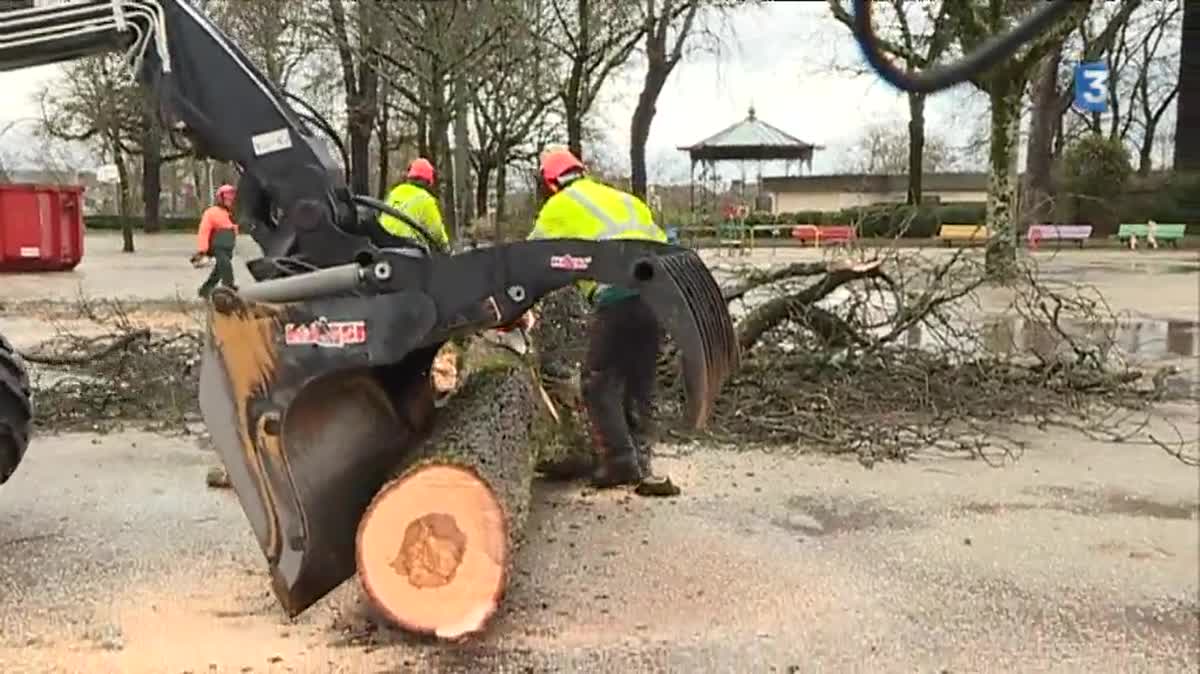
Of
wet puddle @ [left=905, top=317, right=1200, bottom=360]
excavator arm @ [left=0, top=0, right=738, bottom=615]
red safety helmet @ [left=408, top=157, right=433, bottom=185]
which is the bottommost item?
wet puddle @ [left=905, top=317, right=1200, bottom=360]

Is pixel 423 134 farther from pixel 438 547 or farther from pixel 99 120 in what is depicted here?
pixel 438 547

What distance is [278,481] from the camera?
4.32m

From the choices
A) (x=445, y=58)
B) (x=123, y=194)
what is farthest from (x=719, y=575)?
(x=123, y=194)

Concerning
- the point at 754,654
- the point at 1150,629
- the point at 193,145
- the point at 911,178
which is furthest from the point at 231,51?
the point at 911,178

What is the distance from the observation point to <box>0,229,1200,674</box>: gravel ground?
14.2ft

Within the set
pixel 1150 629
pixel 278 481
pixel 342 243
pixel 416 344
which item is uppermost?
pixel 342 243

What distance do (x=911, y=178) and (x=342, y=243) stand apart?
35372 mm

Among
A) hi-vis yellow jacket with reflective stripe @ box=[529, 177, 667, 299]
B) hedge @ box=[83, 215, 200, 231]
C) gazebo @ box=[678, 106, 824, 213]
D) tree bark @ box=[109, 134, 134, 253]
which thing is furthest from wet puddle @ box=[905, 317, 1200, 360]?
hedge @ box=[83, 215, 200, 231]

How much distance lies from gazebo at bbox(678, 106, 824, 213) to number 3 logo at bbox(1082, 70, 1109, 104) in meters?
39.9

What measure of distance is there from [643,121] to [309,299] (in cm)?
2352

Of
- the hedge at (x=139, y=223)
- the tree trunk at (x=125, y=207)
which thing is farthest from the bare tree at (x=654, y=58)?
the hedge at (x=139, y=223)

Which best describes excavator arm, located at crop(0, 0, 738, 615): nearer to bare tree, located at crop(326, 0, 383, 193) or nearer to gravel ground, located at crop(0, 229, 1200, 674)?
gravel ground, located at crop(0, 229, 1200, 674)

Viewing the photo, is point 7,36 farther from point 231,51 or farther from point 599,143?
point 599,143

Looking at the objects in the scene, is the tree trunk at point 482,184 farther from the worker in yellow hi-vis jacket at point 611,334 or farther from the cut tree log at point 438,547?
the cut tree log at point 438,547
